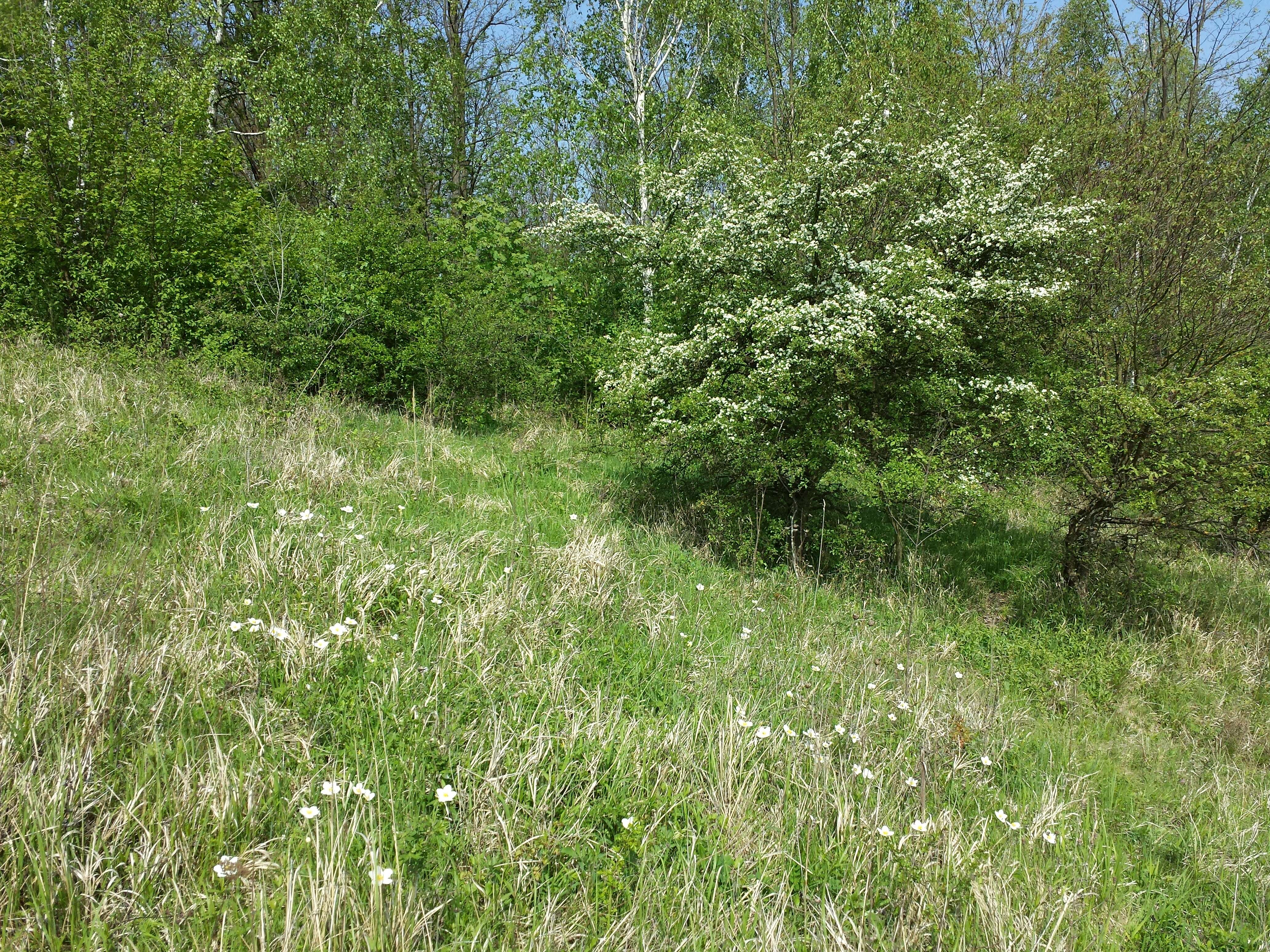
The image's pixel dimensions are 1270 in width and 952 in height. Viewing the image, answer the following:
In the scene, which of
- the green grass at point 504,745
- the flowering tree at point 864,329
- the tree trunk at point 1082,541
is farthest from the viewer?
Answer: the tree trunk at point 1082,541

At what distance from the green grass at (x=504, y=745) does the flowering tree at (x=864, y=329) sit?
5.44ft

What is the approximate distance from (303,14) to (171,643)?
19.9 metres

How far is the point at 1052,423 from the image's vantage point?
709cm

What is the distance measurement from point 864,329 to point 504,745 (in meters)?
4.96

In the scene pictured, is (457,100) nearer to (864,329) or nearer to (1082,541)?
(864,329)

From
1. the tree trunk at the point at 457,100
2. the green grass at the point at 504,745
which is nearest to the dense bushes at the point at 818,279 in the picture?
the green grass at the point at 504,745

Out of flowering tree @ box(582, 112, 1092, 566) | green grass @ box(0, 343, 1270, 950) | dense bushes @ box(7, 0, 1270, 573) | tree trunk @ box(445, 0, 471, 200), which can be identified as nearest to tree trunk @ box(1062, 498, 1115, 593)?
dense bushes @ box(7, 0, 1270, 573)

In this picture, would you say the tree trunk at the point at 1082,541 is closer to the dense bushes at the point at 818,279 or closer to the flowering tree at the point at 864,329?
the dense bushes at the point at 818,279

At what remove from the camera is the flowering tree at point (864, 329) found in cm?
671

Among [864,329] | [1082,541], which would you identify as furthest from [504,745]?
[1082,541]

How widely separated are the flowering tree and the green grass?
5.44ft

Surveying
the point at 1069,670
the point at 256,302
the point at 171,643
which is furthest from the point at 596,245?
the point at 171,643

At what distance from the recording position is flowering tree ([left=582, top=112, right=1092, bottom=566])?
6.71 metres

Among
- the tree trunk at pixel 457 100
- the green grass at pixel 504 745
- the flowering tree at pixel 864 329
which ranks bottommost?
the green grass at pixel 504 745
